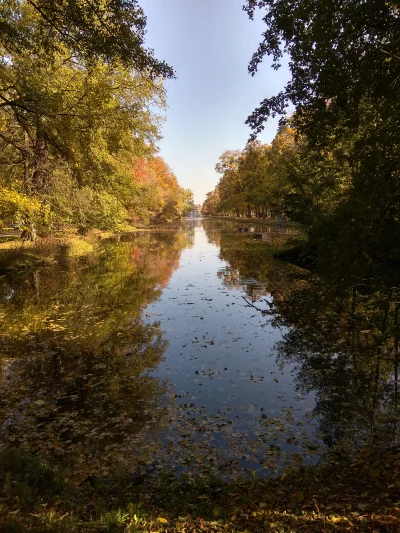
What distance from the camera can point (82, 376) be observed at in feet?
26.6

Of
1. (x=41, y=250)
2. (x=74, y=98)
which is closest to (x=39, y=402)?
(x=74, y=98)

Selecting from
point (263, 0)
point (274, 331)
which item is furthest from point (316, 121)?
point (274, 331)

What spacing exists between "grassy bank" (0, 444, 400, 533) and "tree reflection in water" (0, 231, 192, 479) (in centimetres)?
65

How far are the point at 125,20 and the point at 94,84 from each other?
29.0ft

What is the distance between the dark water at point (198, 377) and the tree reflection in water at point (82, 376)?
0.03 metres

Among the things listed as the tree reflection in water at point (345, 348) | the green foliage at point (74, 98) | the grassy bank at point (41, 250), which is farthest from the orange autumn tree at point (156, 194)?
the tree reflection in water at point (345, 348)

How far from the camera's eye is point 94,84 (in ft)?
52.1

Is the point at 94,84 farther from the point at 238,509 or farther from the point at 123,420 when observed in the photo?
the point at 238,509

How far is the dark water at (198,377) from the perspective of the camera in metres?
5.50

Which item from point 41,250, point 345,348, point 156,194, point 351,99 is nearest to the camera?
point 351,99

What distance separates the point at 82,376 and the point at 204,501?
4926mm

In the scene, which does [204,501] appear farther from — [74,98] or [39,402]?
[74,98]

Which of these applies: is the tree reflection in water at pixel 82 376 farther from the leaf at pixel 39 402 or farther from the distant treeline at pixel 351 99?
the distant treeline at pixel 351 99

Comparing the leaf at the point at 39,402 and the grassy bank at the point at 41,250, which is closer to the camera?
the leaf at the point at 39,402
